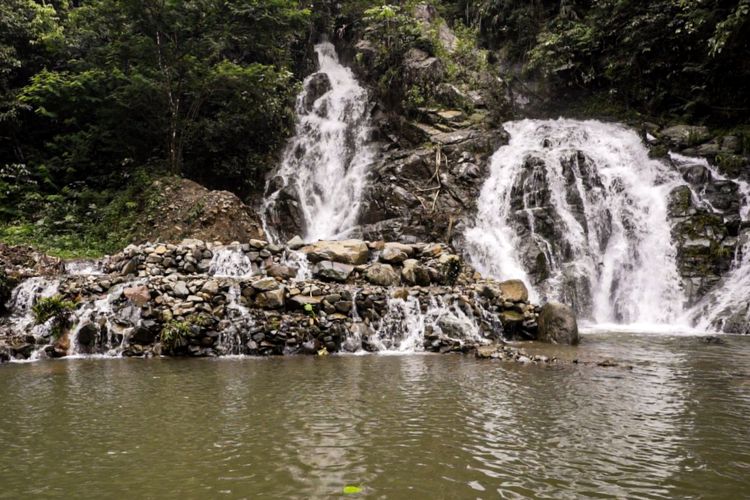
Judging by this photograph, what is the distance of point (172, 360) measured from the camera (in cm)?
830

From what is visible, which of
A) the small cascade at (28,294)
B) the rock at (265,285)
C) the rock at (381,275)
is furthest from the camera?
the rock at (381,275)

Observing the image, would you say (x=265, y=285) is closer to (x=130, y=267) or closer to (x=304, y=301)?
(x=304, y=301)

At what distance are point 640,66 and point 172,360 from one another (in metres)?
21.1

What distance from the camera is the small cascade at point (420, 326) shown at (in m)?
9.56

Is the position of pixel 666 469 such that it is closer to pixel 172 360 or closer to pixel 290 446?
pixel 290 446

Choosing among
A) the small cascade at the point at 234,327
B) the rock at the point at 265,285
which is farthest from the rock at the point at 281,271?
the small cascade at the point at 234,327

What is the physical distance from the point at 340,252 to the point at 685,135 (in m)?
13.8

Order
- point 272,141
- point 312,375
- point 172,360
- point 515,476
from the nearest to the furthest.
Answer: point 515,476, point 312,375, point 172,360, point 272,141

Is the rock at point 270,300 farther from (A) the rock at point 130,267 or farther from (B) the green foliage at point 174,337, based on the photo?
(A) the rock at point 130,267

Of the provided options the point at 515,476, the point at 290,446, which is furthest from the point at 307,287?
the point at 515,476

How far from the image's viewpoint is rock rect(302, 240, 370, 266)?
1172cm

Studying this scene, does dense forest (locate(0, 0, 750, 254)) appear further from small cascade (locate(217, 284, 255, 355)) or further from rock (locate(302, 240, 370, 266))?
small cascade (locate(217, 284, 255, 355))

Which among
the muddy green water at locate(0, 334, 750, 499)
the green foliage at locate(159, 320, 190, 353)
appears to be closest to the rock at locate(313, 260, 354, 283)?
the green foliage at locate(159, 320, 190, 353)

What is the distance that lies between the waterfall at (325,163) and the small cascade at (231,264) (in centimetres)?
610
